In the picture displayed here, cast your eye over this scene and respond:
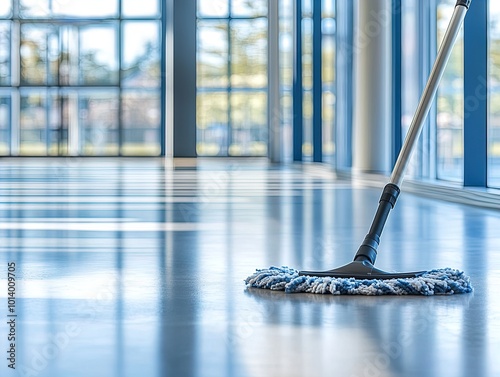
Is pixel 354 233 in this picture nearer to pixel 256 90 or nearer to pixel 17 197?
pixel 17 197

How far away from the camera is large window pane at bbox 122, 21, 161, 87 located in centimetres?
2917

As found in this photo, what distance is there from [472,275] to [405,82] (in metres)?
Result: 9.36

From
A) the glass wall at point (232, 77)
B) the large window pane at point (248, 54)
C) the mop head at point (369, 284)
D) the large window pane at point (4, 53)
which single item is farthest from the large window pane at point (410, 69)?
the large window pane at point (4, 53)

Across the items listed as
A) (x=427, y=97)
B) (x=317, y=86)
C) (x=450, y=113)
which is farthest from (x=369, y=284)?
(x=317, y=86)

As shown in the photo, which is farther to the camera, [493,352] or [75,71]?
[75,71]

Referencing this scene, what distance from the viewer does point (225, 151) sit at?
2858cm

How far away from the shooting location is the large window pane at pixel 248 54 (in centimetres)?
2864

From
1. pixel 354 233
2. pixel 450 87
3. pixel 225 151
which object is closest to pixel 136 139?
pixel 225 151

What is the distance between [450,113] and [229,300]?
8667 mm

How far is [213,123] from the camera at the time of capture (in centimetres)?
2852

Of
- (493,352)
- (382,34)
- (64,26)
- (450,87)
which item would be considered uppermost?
(64,26)

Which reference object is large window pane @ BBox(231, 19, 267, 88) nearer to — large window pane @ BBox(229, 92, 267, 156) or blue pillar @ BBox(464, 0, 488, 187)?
large window pane @ BBox(229, 92, 267, 156)

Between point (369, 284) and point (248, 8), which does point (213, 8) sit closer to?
point (248, 8)

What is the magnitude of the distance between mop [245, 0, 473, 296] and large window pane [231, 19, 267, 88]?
80.4 feet
